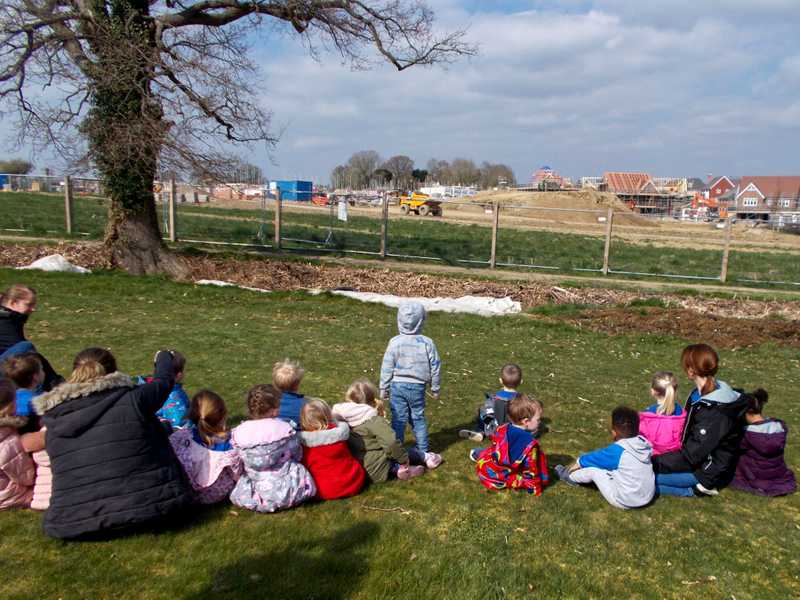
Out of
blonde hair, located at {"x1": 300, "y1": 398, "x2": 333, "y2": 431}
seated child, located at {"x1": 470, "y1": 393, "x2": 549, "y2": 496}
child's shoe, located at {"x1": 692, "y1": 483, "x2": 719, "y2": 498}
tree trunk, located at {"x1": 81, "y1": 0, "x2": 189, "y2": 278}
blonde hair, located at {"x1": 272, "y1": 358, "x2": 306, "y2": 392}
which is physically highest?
tree trunk, located at {"x1": 81, "y1": 0, "x2": 189, "y2": 278}

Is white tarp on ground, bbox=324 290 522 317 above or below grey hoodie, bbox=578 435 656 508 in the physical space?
below

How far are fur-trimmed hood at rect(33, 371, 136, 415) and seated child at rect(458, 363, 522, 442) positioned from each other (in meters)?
3.31

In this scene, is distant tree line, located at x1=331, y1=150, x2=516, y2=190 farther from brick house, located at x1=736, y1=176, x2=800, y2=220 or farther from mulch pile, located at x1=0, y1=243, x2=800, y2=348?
mulch pile, located at x1=0, y1=243, x2=800, y2=348

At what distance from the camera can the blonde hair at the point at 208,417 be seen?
463 centimetres

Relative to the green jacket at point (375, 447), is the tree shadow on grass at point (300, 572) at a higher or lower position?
lower

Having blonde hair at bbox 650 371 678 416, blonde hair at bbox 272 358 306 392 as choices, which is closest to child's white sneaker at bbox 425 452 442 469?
blonde hair at bbox 272 358 306 392

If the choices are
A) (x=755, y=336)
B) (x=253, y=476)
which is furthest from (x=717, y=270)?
(x=253, y=476)

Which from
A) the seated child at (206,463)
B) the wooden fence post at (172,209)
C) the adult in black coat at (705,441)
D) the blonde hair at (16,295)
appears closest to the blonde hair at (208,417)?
the seated child at (206,463)

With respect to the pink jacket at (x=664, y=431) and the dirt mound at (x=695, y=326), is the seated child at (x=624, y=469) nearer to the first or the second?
the pink jacket at (x=664, y=431)

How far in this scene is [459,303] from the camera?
1336 cm

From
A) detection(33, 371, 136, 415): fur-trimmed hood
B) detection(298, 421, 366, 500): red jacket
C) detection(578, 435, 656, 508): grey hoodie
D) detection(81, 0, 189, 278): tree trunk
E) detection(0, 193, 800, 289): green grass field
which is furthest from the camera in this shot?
detection(0, 193, 800, 289): green grass field

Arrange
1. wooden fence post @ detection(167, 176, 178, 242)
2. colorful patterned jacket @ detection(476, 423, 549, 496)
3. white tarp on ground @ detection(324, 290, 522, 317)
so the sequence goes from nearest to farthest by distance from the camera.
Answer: colorful patterned jacket @ detection(476, 423, 549, 496), white tarp on ground @ detection(324, 290, 522, 317), wooden fence post @ detection(167, 176, 178, 242)

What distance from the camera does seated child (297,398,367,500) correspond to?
4566 millimetres

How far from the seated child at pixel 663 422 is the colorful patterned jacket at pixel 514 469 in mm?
1040
